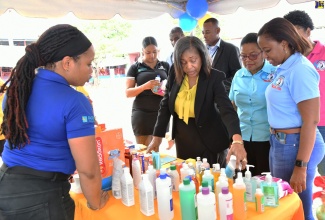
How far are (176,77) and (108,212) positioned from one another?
3.52 ft

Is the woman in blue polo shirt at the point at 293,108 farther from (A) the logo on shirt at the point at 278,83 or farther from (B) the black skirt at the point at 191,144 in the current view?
(B) the black skirt at the point at 191,144

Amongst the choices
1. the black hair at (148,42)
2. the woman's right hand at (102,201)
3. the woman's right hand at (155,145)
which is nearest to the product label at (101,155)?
the woman's right hand at (102,201)

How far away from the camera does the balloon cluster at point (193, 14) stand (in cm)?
388

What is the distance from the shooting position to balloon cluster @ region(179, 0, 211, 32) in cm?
388

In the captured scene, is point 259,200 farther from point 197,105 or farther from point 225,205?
point 197,105

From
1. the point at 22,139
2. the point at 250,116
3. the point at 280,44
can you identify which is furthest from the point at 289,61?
the point at 22,139

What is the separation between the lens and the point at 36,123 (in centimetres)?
111

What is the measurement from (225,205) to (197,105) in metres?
0.90

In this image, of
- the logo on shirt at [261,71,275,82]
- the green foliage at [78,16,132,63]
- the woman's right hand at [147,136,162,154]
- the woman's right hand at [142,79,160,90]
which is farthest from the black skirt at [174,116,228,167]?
the green foliage at [78,16,132,63]

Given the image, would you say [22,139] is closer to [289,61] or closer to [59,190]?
[59,190]

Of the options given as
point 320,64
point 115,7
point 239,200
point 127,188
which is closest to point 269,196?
point 239,200

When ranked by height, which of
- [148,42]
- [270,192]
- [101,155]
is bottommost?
[270,192]

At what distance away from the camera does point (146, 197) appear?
1.27m

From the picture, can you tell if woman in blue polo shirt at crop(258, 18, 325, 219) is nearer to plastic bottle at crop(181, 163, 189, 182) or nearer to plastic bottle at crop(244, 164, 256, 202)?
plastic bottle at crop(244, 164, 256, 202)
